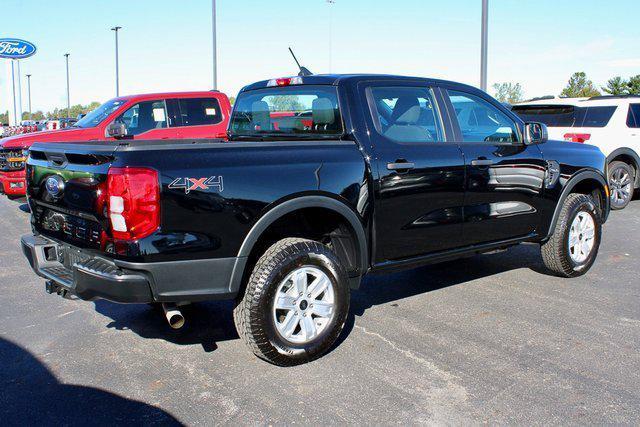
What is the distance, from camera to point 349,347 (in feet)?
13.6

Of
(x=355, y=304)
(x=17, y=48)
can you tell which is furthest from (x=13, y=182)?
(x=17, y=48)

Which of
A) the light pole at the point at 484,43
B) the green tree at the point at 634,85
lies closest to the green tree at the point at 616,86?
the green tree at the point at 634,85

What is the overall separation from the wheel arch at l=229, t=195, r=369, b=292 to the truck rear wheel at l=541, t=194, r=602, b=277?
7.90 feet

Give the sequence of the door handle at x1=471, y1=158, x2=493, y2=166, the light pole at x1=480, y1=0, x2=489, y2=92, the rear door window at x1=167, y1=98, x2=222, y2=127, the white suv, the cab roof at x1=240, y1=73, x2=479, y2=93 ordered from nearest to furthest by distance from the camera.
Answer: the cab roof at x1=240, y1=73, x2=479, y2=93, the door handle at x1=471, y1=158, x2=493, y2=166, the white suv, the rear door window at x1=167, y1=98, x2=222, y2=127, the light pole at x1=480, y1=0, x2=489, y2=92

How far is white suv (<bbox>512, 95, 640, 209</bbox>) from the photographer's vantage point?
33.6ft

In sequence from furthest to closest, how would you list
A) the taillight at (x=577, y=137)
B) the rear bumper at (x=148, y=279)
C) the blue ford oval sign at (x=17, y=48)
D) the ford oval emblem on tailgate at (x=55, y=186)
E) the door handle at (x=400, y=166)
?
1. the blue ford oval sign at (x=17, y=48)
2. the taillight at (x=577, y=137)
3. the door handle at (x=400, y=166)
4. the ford oval emblem on tailgate at (x=55, y=186)
5. the rear bumper at (x=148, y=279)

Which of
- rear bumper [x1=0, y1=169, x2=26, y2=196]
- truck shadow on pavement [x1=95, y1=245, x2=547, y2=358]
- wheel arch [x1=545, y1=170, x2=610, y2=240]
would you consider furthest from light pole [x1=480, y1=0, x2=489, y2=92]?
rear bumper [x1=0, y1=169, x2=26, y2=196]

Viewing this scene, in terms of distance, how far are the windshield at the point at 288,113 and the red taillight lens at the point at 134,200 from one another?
1.50 meters

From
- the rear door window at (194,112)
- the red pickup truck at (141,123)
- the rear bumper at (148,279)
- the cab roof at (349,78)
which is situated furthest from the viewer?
the rear door window at (194,112)

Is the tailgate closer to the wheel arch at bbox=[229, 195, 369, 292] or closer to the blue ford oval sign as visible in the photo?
the wheel arch at bbox=[229, 195, 369, 292]

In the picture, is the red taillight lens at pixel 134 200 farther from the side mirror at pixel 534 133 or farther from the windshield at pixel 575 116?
the windshield at pixel 575 116

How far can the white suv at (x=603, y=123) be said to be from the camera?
10.2 meters

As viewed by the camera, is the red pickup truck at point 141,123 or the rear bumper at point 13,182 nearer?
the rear bumper at point 13,182

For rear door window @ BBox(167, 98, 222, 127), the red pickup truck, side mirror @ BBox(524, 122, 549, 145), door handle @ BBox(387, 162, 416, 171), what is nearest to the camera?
door handle @ BBox(387, 162, 416, 171)
